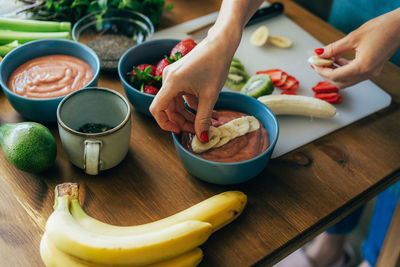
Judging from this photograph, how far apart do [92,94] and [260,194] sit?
57 centimetres

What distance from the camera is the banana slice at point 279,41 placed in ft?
5.66

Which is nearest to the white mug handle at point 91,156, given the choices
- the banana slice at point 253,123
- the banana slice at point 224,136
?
the banana slice at point 224,136

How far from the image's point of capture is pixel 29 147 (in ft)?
3.72

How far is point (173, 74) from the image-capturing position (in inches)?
43.0

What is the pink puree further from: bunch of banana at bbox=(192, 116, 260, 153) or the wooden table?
bunch of banana at bbox=(192, 116, 260, 153)

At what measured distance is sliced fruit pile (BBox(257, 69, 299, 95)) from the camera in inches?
60.0

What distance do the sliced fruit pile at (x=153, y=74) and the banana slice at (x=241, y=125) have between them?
283 mm

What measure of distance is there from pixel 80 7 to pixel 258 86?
0.83 meters

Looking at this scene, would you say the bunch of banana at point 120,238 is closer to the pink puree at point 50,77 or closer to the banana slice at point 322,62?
the pink puree at point 50,77

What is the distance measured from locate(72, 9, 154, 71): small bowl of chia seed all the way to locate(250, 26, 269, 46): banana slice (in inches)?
16.6

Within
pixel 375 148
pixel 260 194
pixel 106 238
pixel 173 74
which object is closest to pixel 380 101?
pixel 375 148

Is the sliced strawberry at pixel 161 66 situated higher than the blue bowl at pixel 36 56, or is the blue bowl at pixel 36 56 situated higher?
the sliced strawberry at pixel 161 66

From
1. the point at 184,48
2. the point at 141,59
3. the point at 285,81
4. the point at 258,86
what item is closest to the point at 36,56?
the point at 141,59

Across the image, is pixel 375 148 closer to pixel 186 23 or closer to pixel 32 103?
pixel 186 23
